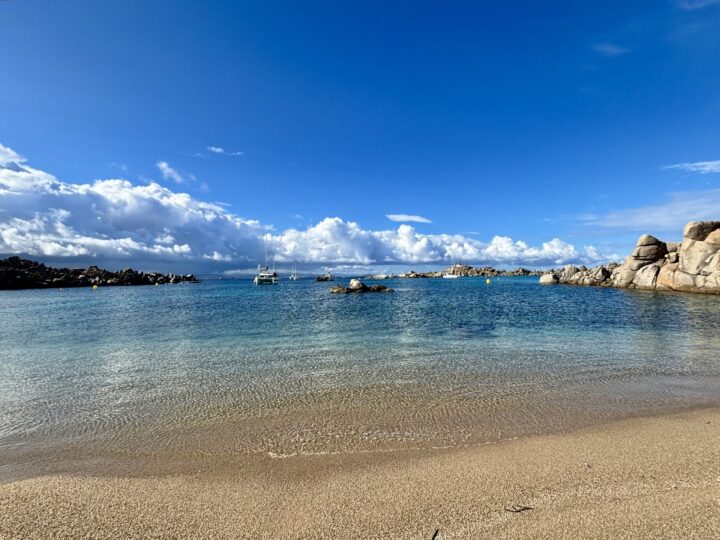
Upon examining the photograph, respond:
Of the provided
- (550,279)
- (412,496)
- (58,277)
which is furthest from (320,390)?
(58,277)

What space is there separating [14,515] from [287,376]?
327 inches

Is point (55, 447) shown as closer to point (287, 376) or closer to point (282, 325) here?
point (287, 376)

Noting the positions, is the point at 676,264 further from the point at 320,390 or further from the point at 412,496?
the point at 412,496

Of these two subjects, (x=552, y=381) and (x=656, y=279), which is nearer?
(x=552, y=381)

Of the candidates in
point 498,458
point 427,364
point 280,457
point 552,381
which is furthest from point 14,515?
point 552,381

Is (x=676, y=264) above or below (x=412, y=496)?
above

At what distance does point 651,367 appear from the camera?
13125 millimetres

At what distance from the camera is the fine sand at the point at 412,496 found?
4473mm

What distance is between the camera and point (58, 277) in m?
136

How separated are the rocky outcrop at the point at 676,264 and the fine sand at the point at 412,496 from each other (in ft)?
217

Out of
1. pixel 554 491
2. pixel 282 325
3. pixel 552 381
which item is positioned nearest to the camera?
pixel 554 491

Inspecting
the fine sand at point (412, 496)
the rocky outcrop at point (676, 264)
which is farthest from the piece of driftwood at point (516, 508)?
the rocky outcrop at point (676, 264)

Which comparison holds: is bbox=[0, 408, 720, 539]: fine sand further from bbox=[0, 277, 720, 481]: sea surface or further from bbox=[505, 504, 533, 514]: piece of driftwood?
bbox=[0, 277, 720, 481]: sea surface

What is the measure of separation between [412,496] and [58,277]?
17711 centimetres
